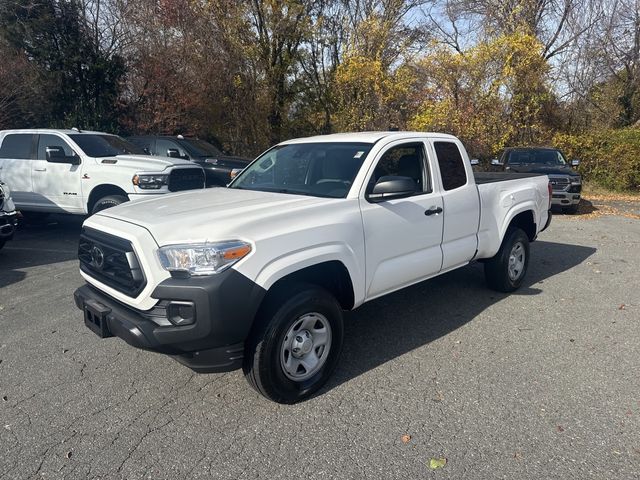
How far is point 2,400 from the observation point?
3.26 m

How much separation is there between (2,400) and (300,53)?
56.8ft

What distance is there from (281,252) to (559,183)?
10866 millimetres

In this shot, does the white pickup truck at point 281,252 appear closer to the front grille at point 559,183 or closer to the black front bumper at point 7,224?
the black front bumper at point 7,224

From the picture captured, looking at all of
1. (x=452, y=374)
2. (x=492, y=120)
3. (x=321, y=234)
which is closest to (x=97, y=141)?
(x=321, y=234)

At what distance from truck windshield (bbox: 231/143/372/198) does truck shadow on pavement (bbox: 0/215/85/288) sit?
12.3 ft

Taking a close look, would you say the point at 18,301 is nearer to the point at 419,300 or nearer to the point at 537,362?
the point at 419,300

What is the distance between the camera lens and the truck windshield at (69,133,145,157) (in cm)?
802

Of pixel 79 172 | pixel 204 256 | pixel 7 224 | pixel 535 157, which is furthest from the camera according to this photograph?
pixel 535 157

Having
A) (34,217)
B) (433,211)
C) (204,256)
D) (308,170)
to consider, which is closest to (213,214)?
(204,256)

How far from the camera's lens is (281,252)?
118 inches

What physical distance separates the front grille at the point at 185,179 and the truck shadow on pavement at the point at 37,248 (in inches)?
73.4

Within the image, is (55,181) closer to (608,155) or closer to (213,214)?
(213,214)

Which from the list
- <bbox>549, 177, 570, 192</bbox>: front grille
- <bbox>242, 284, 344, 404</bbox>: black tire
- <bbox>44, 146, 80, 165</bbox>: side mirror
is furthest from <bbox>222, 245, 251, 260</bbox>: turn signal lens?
<bbox>549, 177, 570, 192</bbox>: front grille

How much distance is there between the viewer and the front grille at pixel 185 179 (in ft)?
25.0
